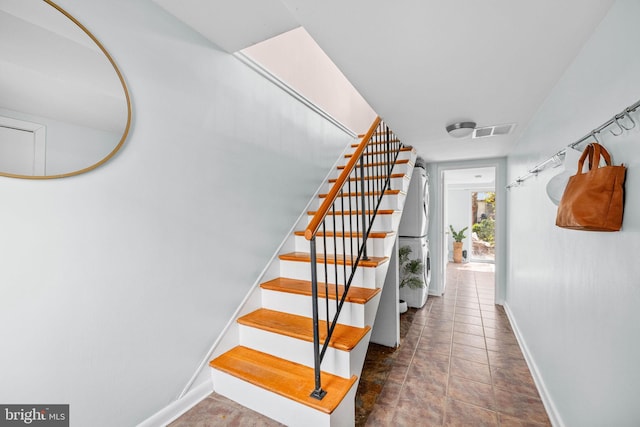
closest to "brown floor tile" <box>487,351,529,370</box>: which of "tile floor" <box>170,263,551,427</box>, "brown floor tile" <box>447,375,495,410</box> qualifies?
"tile floor" <box>170,263,551,427</box>

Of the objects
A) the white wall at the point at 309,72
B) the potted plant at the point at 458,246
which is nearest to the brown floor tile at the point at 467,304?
the white wall at the point at 309,72

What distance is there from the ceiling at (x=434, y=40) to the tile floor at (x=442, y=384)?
2.02 m

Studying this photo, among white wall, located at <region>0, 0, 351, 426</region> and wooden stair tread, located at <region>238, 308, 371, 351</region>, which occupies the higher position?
white wall, located at <region>0, 0, 351, 426</region>

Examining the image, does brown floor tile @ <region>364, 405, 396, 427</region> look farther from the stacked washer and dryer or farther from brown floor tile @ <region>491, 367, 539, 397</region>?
the stacked washer and dryer

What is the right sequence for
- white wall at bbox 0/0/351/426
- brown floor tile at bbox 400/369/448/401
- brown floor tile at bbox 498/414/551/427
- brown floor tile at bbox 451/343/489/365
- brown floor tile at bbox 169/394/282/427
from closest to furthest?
white wall at bbox 0/0/351/426
brown floor tile at bbox 169/394/282/427
brown floor tile at bbox 498/414/551/427
brown floor tile at bbox 400/369/448/401
brown floor tile at bbox 451/343/489/365

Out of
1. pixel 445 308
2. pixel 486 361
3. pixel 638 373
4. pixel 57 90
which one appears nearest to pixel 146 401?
pixel 57 90

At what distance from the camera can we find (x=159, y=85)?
1.48 m

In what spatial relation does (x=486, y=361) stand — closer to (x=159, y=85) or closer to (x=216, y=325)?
(x=216, y=325)

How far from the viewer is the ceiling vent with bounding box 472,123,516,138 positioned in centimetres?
248

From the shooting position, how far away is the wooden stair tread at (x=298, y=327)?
160cm

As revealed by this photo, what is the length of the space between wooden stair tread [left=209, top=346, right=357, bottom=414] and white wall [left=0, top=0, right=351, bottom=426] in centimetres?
22

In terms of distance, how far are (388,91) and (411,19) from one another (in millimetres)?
681

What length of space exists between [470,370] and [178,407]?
2083mm

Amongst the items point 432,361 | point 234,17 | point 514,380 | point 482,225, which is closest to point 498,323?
point 514,380
